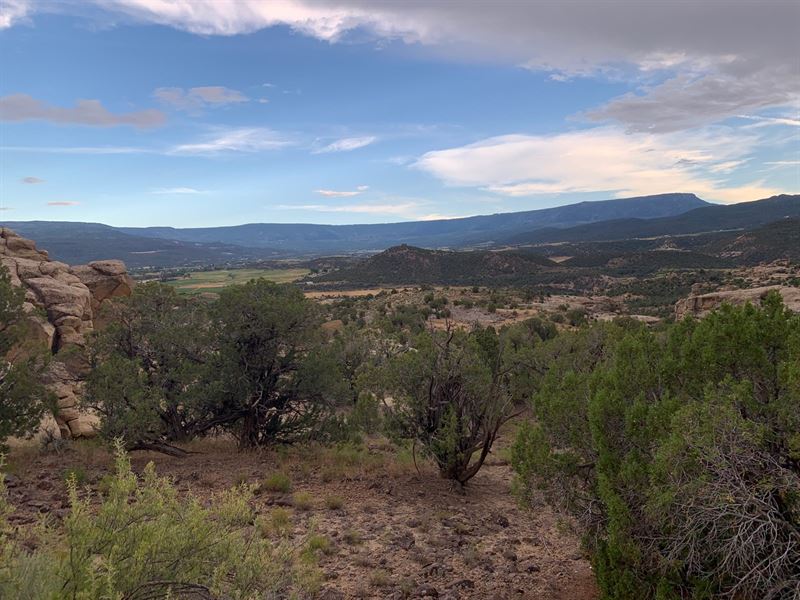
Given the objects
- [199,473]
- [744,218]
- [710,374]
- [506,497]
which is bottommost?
[506,497]

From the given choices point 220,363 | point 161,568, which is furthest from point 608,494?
point 220,363

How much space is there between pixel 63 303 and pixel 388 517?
19066 millimetres

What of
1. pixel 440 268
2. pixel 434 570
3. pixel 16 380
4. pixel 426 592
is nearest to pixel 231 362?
pixel 16 380

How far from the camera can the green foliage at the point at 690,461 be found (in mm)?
4695

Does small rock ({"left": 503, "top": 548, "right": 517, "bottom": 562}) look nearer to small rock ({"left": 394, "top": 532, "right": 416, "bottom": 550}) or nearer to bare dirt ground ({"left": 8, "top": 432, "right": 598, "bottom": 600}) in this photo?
bare dirt ground ({"left": 8, "top": 432, "right": 598, "bottom": 600})

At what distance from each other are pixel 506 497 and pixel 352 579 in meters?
4.90

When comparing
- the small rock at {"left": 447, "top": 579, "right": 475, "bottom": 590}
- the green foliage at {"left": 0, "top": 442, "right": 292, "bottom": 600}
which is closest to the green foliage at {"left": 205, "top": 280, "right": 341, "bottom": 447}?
the small rock at {"left": 447, "top": 579, "right": 475, "bottom": 590}

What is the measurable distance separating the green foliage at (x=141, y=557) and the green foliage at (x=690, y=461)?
374 cm

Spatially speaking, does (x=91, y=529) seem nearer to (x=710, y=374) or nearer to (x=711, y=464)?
(x=711, y=464)

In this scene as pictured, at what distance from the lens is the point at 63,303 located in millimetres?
22000

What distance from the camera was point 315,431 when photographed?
12695mm

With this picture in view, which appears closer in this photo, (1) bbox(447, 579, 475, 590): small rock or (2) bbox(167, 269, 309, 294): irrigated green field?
(1) bbox(447, 579, 475, 590): small rock

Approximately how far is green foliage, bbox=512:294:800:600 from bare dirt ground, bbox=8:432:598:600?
1.14 metres

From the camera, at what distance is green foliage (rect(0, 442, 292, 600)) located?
388 centimetres
